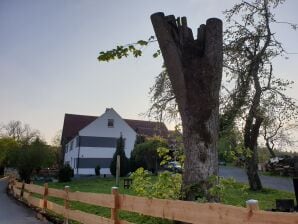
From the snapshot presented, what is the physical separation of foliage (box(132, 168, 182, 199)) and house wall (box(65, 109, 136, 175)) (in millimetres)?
36825

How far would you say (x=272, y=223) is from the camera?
3.03 metres

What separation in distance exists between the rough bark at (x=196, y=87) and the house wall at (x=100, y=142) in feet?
123

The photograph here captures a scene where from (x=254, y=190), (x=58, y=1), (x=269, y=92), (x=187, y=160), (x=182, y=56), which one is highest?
(x=58, y=1)

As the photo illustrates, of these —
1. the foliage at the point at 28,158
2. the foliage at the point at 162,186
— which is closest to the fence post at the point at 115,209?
the foliage at the point at 162,186

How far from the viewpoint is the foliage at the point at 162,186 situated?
6.10m

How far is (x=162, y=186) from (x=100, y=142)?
38.3m

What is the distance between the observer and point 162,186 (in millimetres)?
6141

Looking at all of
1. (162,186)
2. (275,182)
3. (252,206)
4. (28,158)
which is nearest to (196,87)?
(162,186)

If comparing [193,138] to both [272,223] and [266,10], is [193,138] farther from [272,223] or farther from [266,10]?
[266,10]

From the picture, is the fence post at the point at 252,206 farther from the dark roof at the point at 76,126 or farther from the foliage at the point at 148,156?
the dark roof at the point at 76,126

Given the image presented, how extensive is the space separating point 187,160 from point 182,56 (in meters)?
1.81

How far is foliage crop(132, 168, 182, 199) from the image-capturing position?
6.10 meters

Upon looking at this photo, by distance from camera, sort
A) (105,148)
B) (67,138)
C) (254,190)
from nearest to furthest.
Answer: (254,190) → (105,148) → (67,138)

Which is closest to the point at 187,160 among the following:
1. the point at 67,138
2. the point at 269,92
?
the point at 269,92
